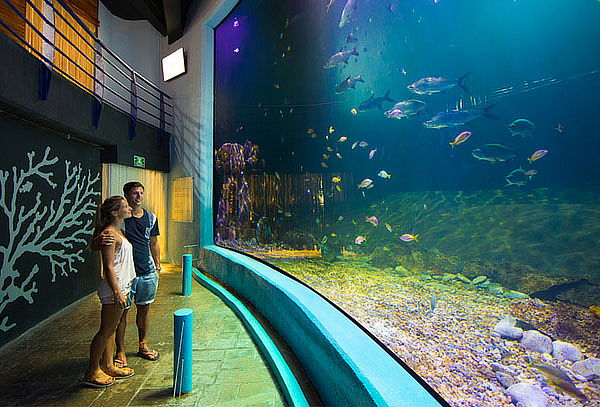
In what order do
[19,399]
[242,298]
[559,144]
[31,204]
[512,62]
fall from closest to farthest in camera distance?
[559,144] < [512,62] < [19,399] < [31,204] < [242,298]

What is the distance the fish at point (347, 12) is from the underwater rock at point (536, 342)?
4000mm

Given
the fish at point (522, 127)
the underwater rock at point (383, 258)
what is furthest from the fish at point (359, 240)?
the fish at point (522, 127)

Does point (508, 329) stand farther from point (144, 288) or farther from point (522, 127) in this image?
point (144, 288)

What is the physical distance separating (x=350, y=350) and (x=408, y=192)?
210cm

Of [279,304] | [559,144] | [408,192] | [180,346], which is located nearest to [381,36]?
[408,192]

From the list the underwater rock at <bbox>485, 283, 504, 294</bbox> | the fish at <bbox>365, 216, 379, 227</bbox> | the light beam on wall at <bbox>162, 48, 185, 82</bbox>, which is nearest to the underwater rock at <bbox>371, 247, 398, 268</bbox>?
the fish at <bbox>365, 216, 379, 227</bbox>

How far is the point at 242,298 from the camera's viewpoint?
235 inches

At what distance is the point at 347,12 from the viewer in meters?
4.26

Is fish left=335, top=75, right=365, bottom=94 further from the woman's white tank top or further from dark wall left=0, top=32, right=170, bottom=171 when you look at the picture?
dark wall left=0, top=32, right=170, bottom=171

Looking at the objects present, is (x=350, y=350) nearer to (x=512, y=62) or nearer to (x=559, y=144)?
Answer: (x=559, y=144)

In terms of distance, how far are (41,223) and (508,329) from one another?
231 inches

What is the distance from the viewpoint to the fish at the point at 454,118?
286 centimetres

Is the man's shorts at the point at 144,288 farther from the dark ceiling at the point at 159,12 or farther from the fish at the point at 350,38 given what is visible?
the dark ceiling at the point at 159,12

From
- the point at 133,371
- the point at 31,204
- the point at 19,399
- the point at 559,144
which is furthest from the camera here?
the point at 31,204
